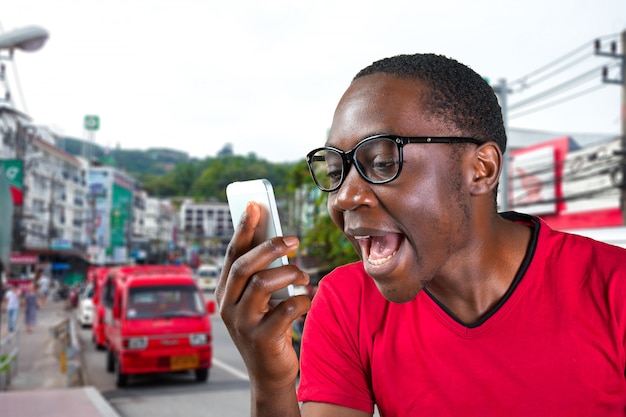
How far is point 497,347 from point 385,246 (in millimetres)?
383

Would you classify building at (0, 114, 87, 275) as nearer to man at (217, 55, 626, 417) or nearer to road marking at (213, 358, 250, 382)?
road marking at (213, 358, 250, 382)

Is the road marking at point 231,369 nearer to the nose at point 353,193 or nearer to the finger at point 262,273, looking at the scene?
the nose at point 353,193

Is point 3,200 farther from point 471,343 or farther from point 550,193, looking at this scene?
point 550,193

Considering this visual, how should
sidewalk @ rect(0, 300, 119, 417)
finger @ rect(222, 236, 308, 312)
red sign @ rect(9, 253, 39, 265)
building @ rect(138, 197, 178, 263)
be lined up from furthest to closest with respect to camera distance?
building @ rect(138, 197, 178, 263) < red sign @ rect(9, 253, 39, 265) < sidewalk @ rect(0, 300, 119, 417) < finger @ rect(222, 236, 308, 312)

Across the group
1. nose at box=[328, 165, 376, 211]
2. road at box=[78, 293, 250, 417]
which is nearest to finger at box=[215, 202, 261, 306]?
nose at box=[328, 165, 376, 211]

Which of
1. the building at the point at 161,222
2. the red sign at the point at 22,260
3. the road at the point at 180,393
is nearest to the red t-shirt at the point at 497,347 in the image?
the road at the point at 180,393

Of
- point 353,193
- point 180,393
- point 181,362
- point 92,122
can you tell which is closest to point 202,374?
point 181,362

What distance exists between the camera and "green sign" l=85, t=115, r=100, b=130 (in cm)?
10938

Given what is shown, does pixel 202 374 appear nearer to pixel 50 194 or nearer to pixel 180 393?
pixel 180 393

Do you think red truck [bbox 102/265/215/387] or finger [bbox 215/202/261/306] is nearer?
finger [bbox 215/202/261/306]

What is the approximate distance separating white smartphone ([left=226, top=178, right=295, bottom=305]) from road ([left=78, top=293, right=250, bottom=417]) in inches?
259

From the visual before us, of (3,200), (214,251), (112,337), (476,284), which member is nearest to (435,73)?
(476,284)

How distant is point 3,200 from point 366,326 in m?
6.91

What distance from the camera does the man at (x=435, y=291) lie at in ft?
5.19
